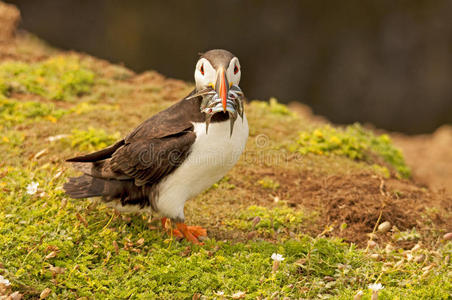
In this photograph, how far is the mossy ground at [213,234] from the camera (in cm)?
373

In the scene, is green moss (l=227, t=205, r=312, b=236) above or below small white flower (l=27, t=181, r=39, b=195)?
below

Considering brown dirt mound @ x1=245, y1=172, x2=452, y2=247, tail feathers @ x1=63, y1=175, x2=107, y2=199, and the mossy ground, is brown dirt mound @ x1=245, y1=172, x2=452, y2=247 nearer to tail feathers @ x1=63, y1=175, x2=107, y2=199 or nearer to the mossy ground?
the mossy ground

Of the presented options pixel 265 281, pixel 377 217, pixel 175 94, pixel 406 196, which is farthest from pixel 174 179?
pixel 175 94

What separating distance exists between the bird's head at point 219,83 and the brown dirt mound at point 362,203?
157 cm

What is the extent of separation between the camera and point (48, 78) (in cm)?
812

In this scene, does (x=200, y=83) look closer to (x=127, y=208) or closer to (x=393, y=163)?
(x=127, y=208)

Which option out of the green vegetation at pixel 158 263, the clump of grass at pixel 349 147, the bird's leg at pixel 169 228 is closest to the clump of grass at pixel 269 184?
the clump of grass at pixel 349 147

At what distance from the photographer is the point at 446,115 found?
13281mm

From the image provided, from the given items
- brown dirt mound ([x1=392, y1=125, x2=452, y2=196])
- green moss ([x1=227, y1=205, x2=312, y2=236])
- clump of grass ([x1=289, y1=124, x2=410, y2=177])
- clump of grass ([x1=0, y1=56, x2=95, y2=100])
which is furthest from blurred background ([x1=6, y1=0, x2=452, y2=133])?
green moss ([x1=227, y1=205, x2=312, y2=236])

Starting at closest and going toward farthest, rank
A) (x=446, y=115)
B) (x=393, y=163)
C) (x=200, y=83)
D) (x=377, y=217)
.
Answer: (x=200, y=83) → (x=377, y=217) → (x=393, y=163) → (x=446, y=115)

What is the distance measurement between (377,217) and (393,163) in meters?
2.56

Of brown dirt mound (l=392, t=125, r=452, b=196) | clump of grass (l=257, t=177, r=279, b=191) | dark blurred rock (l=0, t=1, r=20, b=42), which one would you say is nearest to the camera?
clump of grass (l=257, t=177, r=279, b=191)

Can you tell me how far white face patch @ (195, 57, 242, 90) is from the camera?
13.0 ft

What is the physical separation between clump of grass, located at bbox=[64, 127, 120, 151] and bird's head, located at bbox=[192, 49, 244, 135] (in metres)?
2.16
